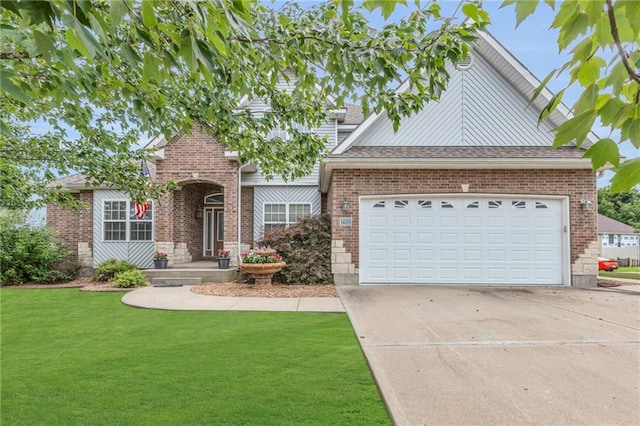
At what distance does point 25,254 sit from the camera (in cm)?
1240

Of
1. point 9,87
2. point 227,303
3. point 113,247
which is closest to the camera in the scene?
point 9,87

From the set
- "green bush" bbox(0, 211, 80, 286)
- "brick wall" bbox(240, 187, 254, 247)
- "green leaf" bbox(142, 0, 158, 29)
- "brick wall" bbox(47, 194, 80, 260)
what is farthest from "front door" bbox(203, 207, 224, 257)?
"green leaf" bbox(142, 0, 158, 29)

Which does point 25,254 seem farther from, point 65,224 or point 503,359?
point 503,359

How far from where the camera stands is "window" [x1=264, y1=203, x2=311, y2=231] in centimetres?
1483

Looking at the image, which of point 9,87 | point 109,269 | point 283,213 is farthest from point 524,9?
point 283,213

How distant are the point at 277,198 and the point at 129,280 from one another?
6.15m

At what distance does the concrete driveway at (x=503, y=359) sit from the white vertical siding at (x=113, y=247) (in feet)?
31.7

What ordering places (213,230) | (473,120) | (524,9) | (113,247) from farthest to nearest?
(213,230) < (113,247) < (473,120) < (524,9)

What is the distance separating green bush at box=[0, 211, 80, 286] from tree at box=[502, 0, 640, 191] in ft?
50.8

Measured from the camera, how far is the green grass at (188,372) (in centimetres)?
311

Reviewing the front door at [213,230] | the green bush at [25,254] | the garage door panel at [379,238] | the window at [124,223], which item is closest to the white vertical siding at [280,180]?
the front door at [213,230]

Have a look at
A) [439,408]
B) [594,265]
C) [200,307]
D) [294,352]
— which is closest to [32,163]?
[200,307]

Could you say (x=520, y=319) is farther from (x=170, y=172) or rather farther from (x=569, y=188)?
(x=170, y=172)

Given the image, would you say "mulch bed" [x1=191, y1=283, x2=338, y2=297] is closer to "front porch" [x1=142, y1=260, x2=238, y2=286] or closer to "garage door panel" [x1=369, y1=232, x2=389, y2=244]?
"front porch" [x1=142, y1=260, x2=238, y2=286]
